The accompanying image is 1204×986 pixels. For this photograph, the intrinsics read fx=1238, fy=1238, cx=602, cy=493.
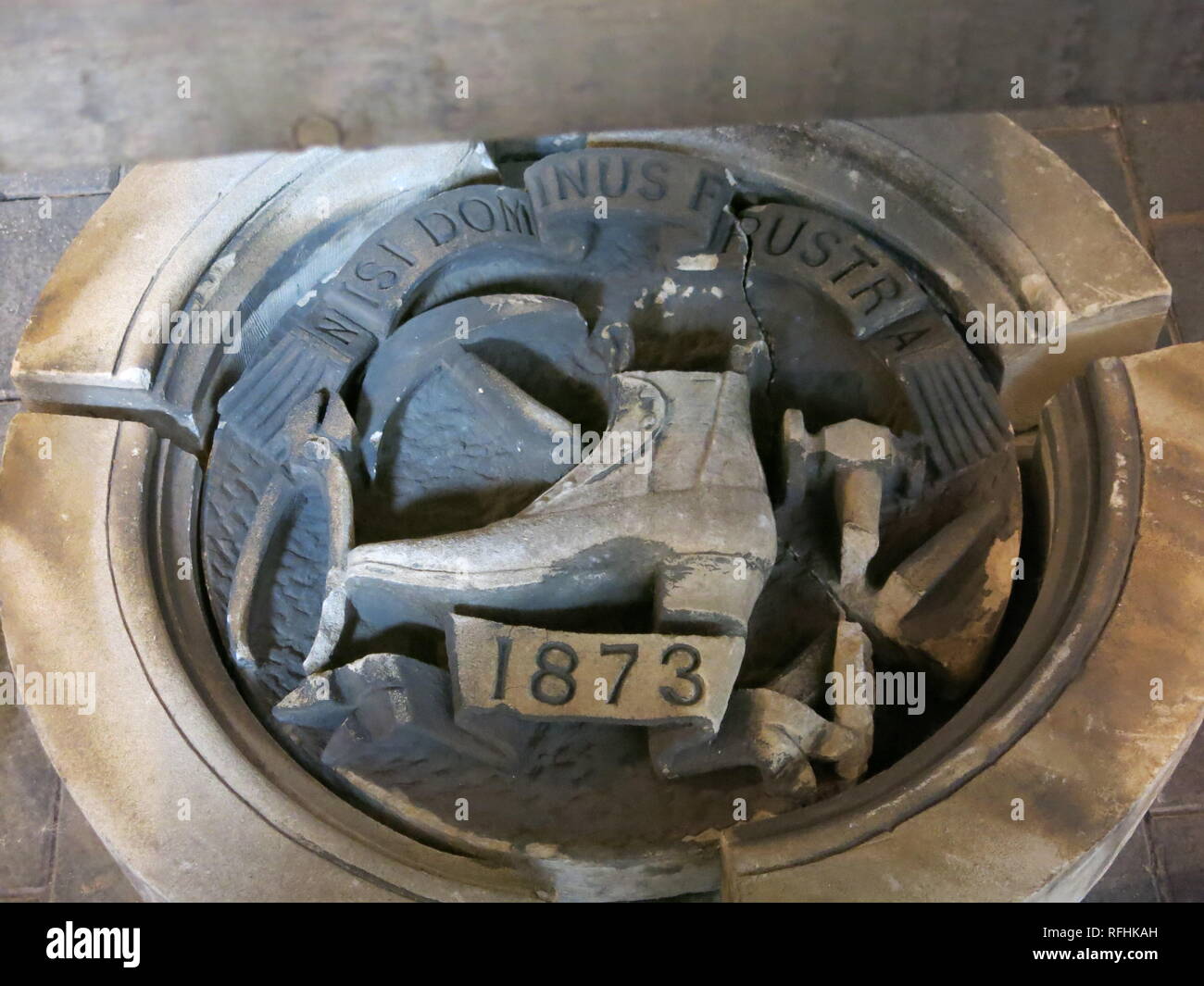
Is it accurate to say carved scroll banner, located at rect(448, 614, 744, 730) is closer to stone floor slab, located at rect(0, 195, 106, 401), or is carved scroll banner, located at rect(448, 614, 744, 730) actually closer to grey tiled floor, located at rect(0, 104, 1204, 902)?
grey tiled floor, located at rect(0, 104, 1204, 902)

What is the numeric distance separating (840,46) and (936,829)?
4.59 feet

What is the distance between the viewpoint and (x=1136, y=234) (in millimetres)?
3867

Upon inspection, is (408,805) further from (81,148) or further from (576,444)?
(81,148)

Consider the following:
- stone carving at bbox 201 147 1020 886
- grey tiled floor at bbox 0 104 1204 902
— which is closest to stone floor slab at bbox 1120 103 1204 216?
grey tiled floor at bbox 0 104 1204 902

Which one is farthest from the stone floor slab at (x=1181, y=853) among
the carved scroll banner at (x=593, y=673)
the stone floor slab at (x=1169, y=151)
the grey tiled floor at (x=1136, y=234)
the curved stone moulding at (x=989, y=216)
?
the stone floor slab at (x=1169, y=151)

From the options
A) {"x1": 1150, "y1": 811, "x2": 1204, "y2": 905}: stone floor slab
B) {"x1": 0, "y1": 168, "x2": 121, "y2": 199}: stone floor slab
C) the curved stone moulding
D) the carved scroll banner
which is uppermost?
{"x1": 0, "y1": 168, "x2": 121, "y2": 199}: stone floor slab

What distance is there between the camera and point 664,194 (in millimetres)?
2875

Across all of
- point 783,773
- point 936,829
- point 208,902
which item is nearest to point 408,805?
point 208,902

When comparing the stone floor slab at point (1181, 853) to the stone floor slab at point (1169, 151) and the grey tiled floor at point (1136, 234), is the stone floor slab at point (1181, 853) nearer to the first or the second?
the grey tiled floor at point (1136, 234)

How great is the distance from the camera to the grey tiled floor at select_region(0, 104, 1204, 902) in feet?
10.2

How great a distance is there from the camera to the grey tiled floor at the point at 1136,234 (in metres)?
3.12

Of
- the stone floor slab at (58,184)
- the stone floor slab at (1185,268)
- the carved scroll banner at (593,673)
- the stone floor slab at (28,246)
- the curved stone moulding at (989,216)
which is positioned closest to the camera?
the carved scroll banner at (593,673)

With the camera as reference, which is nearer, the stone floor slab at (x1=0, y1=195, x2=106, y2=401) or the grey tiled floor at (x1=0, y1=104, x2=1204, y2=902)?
the grey tiled floor at (x1=0, y1=104, x2=1204, y2=902)

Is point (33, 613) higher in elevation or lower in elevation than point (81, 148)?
lower
